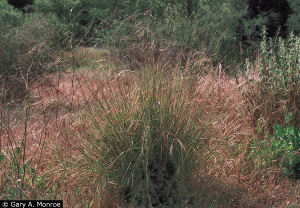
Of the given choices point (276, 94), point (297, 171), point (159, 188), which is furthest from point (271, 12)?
point (159, 188)

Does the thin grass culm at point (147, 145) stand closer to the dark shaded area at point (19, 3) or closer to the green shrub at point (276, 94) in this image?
the green shrub at point (276, 94)

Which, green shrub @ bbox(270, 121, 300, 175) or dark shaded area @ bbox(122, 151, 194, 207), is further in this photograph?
green shrub @ bbox(270, 121, 300, 175)

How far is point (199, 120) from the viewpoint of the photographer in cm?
287

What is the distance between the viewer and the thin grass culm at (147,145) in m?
2.77

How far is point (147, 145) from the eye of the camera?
8.92ft

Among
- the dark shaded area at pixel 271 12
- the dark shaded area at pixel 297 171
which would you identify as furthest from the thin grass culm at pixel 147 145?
the dark shaded area at pixel 271 12

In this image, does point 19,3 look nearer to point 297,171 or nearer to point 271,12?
point 271,12

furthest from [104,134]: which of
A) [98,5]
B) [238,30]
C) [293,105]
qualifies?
[98,5]

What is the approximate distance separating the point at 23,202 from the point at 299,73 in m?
2.78

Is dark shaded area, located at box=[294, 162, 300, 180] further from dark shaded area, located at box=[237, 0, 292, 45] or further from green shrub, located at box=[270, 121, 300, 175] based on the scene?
dark shaded area, located at box=[237, 0, 292, 45]

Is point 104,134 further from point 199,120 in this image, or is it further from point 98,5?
point 98,5

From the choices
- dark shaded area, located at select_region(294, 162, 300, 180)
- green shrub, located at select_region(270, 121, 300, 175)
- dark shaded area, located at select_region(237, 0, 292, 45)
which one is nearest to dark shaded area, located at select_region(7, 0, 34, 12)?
dark shaded area, located at select_region(237, 0, 292, 45)

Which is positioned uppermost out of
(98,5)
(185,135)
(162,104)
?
(162,104)

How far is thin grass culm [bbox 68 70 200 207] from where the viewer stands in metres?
2.77
